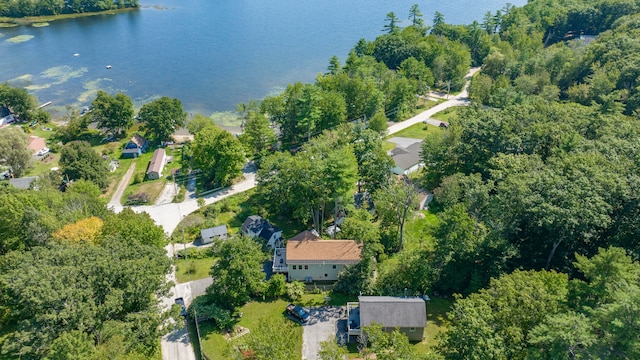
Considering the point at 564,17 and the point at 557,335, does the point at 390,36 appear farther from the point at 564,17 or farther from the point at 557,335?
→ the point at 557,335

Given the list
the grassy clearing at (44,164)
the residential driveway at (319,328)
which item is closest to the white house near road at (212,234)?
the residential driveway at (319,328)

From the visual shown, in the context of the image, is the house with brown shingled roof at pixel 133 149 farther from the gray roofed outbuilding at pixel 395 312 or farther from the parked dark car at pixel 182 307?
the gray roofed outbuilding at pixel 395 312

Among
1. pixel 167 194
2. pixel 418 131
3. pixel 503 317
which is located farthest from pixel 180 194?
pixel 503 317

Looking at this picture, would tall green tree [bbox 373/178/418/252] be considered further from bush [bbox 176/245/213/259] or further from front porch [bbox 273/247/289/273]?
bush [bbox 176/245/213/259]

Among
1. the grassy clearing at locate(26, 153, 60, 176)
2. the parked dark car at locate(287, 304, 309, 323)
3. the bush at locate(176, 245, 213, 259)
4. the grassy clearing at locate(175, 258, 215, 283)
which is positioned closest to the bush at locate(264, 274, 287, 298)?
the parked dark car at locate(287, 304, 309, 323)

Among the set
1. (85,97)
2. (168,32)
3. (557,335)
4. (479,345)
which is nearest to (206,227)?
(479,345)

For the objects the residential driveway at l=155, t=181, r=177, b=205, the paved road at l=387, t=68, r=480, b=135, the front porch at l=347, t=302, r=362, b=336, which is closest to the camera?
the front porch at l=347, t=302, r=362, b=336
